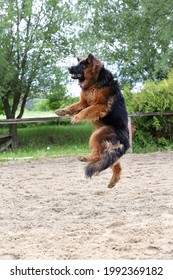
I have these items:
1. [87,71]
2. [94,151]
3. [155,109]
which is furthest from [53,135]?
[87,71]

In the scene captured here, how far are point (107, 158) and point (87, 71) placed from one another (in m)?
0.76

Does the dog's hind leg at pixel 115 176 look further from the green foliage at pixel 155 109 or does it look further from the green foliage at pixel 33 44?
the green foliage at pixel 33 44

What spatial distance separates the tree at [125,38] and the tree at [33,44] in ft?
3.29

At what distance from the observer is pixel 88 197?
7742mm

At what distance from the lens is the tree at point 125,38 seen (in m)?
21.0

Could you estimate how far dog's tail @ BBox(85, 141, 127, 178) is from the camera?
180 inches

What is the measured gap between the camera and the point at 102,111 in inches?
183

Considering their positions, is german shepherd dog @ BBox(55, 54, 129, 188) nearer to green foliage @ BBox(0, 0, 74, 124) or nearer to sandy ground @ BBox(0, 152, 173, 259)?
sandy ground @ BBox(0, 152, 173, 259)

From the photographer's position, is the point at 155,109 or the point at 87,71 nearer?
the point at 87,71

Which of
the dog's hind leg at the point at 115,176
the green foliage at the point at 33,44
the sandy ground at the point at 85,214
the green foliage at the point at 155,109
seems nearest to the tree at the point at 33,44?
the green foliage at the point at 33,44

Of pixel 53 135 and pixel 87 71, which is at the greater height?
pixel 87 71

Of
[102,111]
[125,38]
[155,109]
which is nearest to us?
[102,111]

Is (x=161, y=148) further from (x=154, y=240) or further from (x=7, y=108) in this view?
(x=7, y=108)

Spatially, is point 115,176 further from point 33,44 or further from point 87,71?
point 33,44
